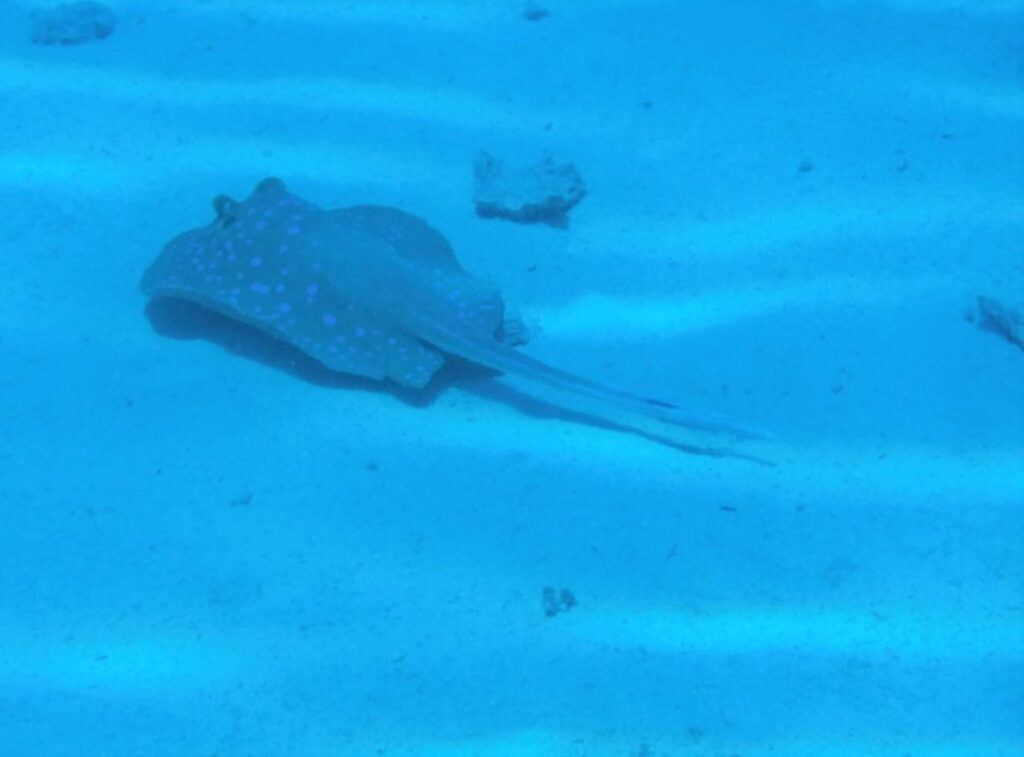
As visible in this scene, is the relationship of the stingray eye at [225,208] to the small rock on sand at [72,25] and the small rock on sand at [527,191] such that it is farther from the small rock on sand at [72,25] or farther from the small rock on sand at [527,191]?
the small rock on sand at [72,25]

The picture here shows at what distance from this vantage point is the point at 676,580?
318 cm

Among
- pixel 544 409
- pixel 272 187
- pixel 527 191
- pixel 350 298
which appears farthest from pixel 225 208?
pixel 544 409

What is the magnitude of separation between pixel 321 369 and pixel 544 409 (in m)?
1.15

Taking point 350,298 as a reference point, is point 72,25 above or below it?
above

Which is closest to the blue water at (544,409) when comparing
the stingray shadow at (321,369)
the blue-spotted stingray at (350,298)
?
the stingray shadow at (321,369)

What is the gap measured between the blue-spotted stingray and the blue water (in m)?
0.21

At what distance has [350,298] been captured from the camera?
379 cm

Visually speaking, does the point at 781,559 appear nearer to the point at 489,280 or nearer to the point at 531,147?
the point at 489,280

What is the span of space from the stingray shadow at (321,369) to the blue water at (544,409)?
26mm

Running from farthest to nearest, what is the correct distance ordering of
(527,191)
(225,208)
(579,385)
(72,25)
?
(72,25) < (527,191) < (225,208) < (579,385)

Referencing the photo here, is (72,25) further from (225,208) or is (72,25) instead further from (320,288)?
(320,288)

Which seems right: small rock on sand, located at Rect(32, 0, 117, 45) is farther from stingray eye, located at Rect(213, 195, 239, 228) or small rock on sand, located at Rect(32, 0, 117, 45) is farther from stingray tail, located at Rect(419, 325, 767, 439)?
stingray tail, located at Rect(419, 325, 767, 439)

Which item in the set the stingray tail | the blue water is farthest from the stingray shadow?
the stingray tail

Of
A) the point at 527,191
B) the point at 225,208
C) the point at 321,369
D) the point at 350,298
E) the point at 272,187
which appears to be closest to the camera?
the point at 350,298
